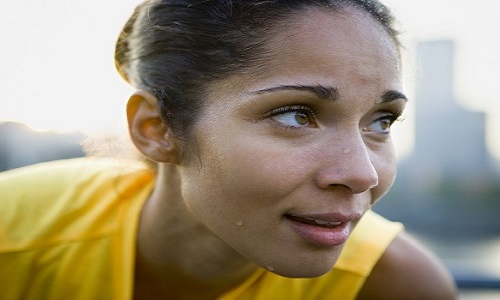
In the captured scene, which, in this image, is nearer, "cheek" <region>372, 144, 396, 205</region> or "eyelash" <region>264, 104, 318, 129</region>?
"eyelash" <region>264, 104, 318, 129</region>

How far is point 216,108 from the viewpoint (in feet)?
4.88

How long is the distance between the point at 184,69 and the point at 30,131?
2.54 ft

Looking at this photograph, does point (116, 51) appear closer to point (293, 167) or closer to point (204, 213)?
point (204, 213)

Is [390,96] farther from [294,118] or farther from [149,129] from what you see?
[149,129]

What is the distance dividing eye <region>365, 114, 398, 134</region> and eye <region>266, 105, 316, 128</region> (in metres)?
0.18

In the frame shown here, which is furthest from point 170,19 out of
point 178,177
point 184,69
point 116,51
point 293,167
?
point 293,167

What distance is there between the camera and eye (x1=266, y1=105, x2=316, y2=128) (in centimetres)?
144

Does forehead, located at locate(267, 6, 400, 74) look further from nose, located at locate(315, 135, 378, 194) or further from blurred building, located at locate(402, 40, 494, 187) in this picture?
blurred building, located at locate(402, 40, 494, 187)

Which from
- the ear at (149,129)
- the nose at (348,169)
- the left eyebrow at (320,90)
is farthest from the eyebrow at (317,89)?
the ear at (149,129)

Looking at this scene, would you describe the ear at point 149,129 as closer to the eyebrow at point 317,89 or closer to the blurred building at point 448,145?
the eyebrow at point 317,89

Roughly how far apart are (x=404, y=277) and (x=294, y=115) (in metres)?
0.75

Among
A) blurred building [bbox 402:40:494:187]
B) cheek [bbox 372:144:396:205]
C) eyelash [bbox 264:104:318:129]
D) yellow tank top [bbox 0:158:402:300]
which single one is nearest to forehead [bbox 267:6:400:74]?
eyelash [bbox 264:104:318:129]

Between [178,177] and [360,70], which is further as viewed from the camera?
[178,177]

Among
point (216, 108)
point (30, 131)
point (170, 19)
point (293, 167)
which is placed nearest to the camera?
point (293, 167)
